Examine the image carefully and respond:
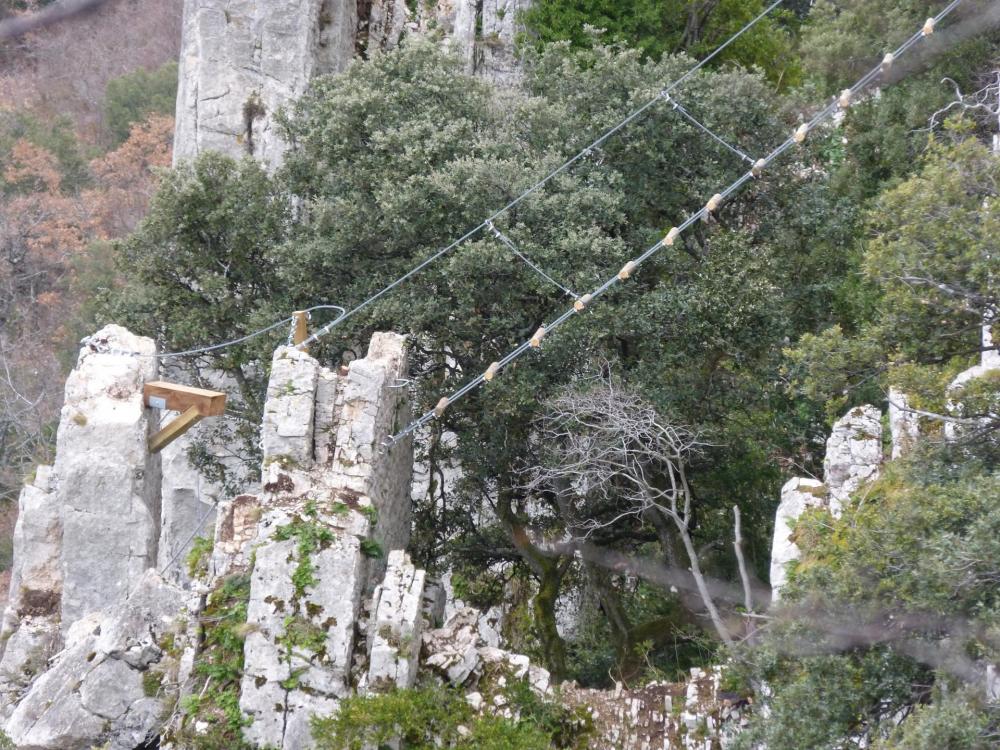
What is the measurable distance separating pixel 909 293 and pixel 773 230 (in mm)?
7632

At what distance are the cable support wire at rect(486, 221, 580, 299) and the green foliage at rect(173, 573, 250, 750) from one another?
514 cm

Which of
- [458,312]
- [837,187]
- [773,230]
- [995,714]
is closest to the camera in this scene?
[995,714]

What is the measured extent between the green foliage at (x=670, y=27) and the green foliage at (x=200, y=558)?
1212 centimetres

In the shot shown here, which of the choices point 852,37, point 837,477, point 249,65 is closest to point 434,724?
point 837,477

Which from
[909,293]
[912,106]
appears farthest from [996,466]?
[912,106]

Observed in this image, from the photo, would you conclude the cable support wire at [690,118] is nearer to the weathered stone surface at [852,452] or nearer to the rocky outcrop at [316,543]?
the weathered stone surface at [852,452]

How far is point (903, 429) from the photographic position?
1277 cm

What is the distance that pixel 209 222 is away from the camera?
63.6 feet

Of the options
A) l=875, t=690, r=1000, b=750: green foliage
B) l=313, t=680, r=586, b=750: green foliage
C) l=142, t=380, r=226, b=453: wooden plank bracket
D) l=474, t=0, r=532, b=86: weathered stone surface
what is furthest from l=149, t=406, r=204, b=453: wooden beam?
l=474, t=0, r=532, b=86: weathered stone surface

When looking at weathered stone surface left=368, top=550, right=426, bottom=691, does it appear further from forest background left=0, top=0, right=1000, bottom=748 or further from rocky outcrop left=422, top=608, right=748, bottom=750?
forest background left=0, top=0, right=1000, bottom=748

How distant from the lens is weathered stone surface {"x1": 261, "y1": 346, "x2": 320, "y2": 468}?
46.9ft

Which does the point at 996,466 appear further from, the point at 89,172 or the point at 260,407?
the point at 89,172

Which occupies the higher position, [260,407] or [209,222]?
[209,222]

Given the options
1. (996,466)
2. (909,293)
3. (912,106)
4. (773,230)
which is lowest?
(996,466)
